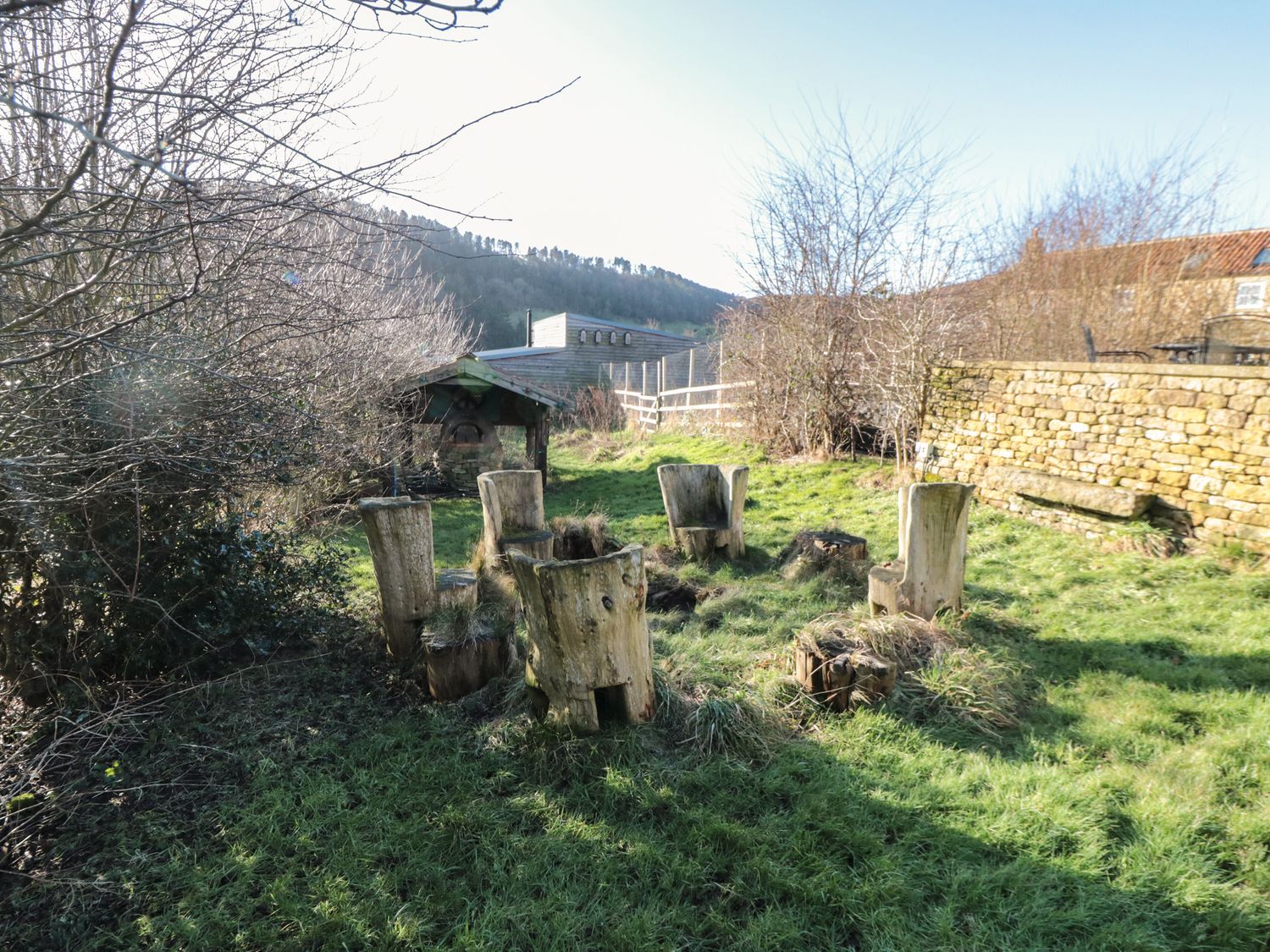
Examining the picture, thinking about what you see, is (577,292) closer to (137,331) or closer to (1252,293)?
(1252,293)

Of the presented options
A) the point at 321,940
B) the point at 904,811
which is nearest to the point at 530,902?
the point at 321,940

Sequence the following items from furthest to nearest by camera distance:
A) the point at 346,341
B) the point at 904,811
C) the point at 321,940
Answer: the point at 346,341 < the point at 904,811 < the point at 321,940

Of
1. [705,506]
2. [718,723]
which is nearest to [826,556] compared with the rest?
[705,506]

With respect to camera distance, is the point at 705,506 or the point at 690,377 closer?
the point at 705,506

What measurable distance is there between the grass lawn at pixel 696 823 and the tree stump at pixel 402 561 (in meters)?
0.38

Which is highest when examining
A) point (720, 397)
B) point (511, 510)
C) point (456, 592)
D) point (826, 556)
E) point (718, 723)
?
point (720, 397)

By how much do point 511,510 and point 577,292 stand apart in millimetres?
45919

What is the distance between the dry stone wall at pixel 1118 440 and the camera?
5.60 metres

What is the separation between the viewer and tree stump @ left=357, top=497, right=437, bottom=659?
426 centimetres

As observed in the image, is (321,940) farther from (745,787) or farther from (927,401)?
(927,401)

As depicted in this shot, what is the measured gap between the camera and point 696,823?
2777mm

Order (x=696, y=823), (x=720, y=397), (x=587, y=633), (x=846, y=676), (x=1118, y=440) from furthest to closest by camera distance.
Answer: (x=720, y=397), (x=1118, y=440), (x=846, y=676), (x=587, y=633), (x=696, y=823)

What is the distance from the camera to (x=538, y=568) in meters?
3.19

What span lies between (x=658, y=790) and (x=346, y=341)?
5.11 metres
